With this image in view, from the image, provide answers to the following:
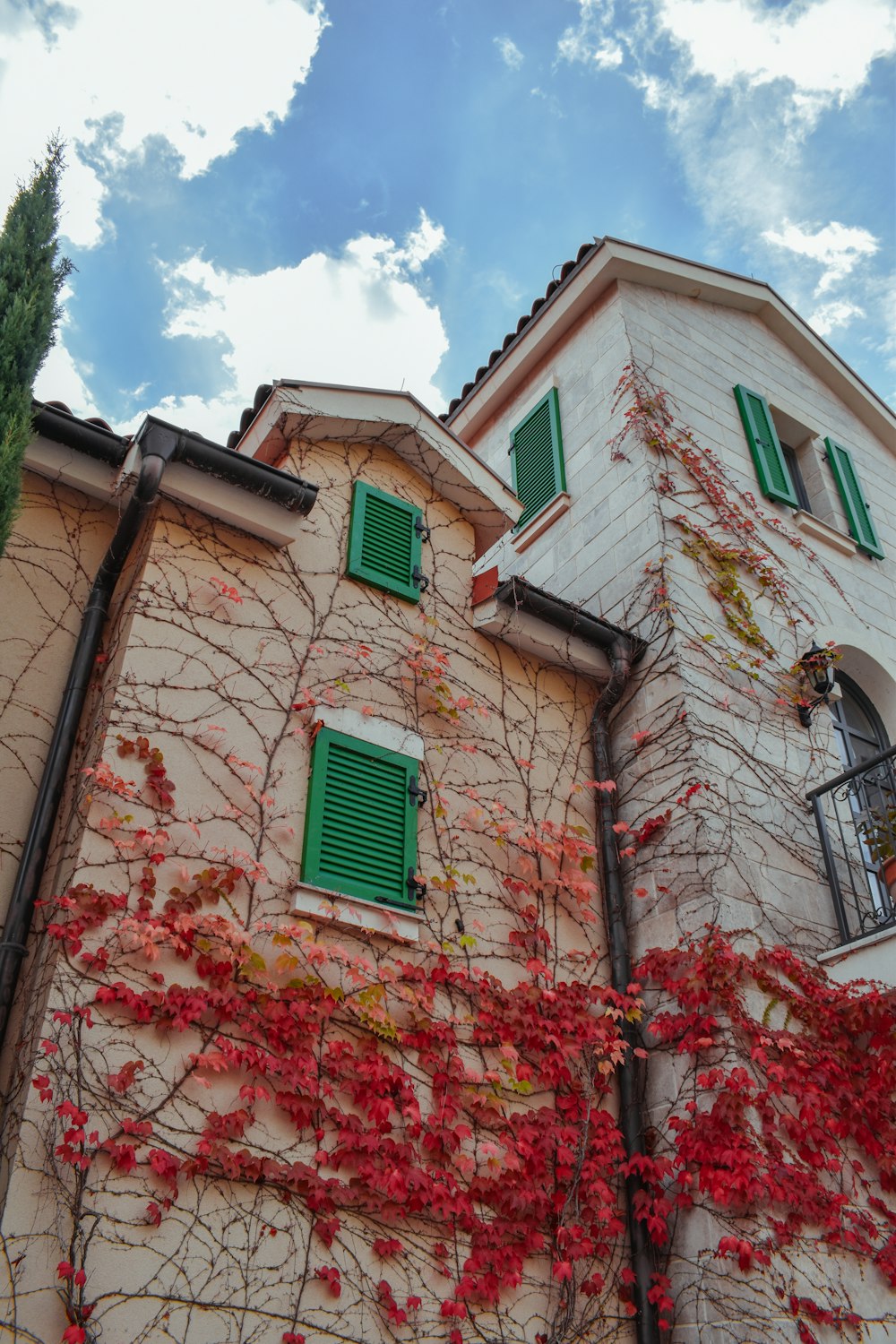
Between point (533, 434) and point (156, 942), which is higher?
point (533, 434)

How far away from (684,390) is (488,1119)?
6780mm

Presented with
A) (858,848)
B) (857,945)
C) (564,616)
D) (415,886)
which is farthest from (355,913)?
(858,848)

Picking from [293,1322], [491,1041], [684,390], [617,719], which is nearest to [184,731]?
[491,1041]

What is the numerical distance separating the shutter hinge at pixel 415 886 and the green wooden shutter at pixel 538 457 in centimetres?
458

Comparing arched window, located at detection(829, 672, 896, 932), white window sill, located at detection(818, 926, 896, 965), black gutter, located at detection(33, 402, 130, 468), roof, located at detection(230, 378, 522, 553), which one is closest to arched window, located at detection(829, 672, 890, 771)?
arched window, located at detection(829, 672, 896, 932)

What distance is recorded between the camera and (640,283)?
10727mm

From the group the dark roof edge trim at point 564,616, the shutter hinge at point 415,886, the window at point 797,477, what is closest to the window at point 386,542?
the dark roof edge trim at point 564,616

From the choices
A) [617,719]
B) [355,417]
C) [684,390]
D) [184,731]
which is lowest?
[184,731]

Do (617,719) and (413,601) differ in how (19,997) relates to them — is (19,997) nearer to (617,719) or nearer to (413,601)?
(413,601)

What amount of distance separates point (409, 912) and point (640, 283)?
726 centimetres

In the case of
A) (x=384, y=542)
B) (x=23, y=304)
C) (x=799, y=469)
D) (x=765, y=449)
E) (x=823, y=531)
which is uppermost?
(x=799, y=469)

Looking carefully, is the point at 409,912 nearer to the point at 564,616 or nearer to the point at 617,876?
the point at 617,876

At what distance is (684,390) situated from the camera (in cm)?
996

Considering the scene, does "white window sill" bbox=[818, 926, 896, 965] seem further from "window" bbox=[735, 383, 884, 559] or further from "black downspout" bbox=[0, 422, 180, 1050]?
"black downspout" bbox=[0, 422, 180, 1050]
